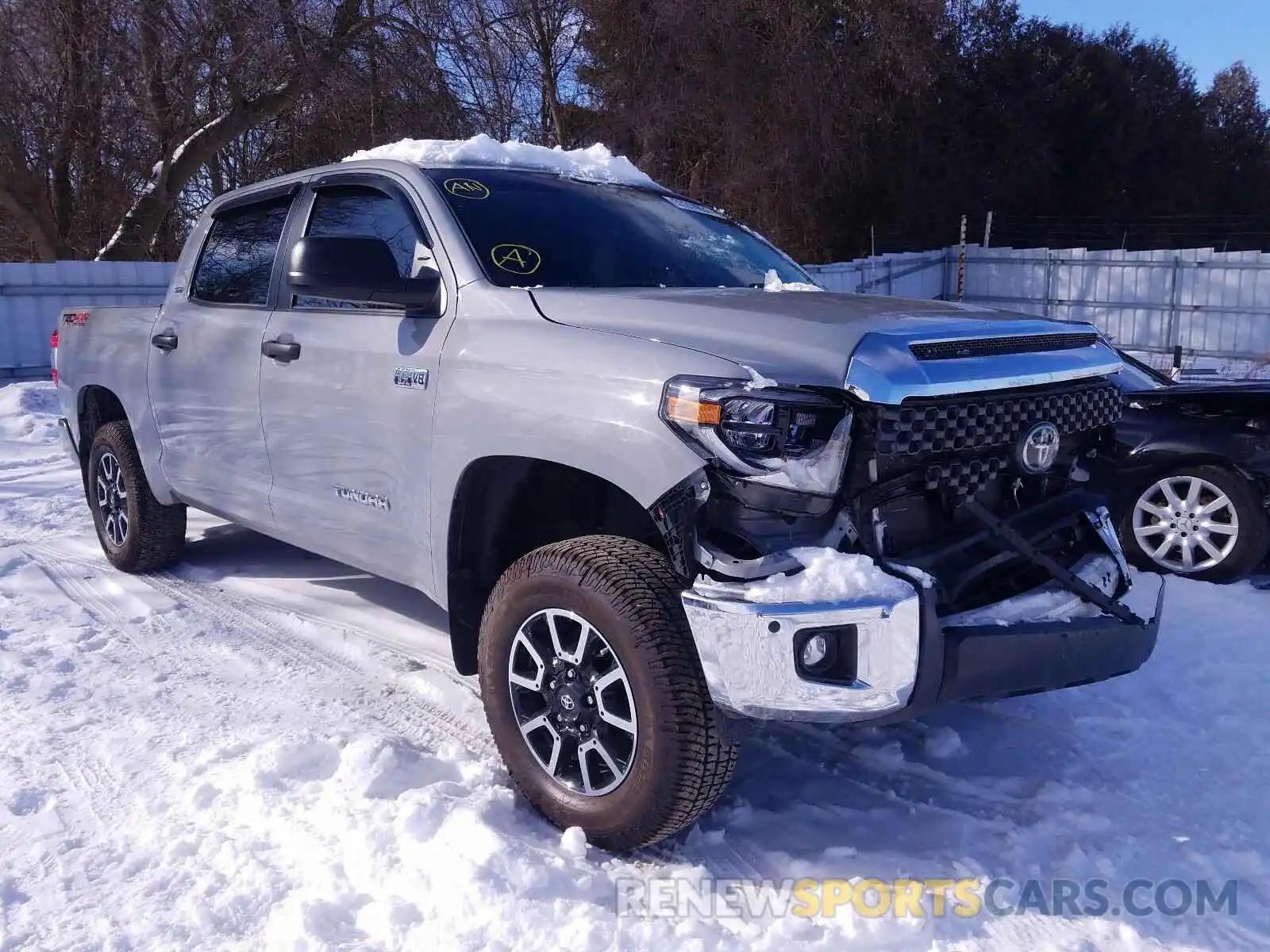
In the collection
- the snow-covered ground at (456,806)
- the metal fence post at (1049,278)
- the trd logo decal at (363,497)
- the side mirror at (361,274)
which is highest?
the metal fence post at (1049,278)

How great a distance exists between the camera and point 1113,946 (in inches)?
102

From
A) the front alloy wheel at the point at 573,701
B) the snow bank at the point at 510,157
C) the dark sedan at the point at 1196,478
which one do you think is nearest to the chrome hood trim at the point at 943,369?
the front alloy wheel at the point at 573,701

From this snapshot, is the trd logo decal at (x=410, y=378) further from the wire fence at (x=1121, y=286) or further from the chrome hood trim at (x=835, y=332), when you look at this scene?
the wire fence at (x=1121, y=286)

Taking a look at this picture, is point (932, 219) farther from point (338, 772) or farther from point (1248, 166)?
point (338, 772)

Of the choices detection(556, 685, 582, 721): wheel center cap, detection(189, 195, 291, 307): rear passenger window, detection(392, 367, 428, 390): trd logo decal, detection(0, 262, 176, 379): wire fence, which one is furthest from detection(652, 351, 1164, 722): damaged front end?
detection(0, 262, 176, 379): wire fence

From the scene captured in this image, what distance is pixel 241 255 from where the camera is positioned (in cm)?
475

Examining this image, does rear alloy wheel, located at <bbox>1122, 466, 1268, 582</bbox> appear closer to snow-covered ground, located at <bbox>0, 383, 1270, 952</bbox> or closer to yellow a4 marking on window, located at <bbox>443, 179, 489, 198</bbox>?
snow-covered ground, located at <bbox>0, 383, 1270, 952</bbox>

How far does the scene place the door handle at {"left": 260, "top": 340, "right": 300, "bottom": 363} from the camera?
4.04 meters

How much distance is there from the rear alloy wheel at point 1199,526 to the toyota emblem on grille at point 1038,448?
9.91 feet

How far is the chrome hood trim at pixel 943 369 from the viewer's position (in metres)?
2.63

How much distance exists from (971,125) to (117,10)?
71.8 feet

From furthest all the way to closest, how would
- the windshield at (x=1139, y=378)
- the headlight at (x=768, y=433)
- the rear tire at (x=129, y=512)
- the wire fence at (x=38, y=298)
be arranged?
1. the wire fence at (x=38, y=298)
2. the windshield at (x=1139, y=378)
3. the rear tire at (x=129, y=512)
4. the headlight at (x=768, y=433)

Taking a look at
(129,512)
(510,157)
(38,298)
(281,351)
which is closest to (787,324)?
(510,157)

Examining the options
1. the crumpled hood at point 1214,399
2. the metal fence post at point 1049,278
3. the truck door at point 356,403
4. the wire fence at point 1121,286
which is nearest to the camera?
the truck door at point 356,403
